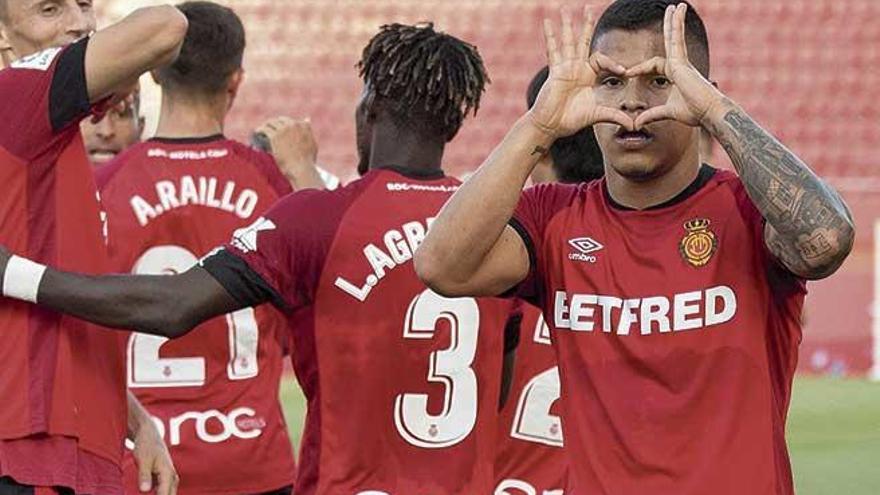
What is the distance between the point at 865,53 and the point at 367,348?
59.0 feet

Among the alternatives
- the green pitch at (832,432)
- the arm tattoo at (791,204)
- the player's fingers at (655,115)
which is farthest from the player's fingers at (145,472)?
the green pitch at (832,432)

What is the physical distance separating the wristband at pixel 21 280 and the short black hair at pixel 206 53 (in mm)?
2000

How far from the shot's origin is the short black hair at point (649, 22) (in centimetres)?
409

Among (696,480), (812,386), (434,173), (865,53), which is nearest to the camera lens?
(696,480)

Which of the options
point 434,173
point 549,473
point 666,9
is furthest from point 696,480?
point 549,473

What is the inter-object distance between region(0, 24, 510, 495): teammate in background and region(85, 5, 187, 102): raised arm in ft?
1.57

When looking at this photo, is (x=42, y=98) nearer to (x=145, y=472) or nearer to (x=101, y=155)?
(x=145, y=472)

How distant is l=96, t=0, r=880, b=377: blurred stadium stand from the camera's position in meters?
21.6

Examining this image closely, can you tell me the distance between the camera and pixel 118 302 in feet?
14.8

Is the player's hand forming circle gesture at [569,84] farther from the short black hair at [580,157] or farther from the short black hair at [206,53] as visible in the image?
the short black hair at [206,53]

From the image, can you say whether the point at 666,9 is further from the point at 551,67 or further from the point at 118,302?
the point at 118,302

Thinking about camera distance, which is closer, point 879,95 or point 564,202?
point 564,202

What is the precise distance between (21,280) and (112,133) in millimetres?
2753

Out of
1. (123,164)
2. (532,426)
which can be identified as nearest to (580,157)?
(532,426)
